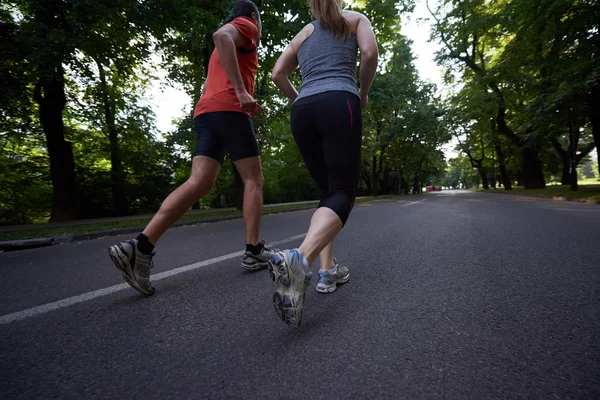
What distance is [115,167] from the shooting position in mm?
13172

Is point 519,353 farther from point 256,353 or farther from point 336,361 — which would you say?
point 256,353

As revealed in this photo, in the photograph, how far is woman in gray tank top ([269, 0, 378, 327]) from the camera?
167 cm

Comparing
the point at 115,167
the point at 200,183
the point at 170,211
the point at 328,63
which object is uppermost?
the point at 115,167

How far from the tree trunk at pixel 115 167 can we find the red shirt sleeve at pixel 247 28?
509 inches

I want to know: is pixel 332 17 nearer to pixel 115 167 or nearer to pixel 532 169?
pixel 115 167

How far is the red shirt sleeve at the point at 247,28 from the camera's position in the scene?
2236 millimetres

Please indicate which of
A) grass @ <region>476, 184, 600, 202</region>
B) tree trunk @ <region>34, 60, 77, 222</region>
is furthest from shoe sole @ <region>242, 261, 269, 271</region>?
grass @ <region>476, 184, 600, 202</region>

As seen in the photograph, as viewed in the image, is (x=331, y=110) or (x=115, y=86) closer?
(x=331, y=110)

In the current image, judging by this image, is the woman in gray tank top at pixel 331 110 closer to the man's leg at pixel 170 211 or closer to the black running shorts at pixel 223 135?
the black running shorts at pixel 223 135

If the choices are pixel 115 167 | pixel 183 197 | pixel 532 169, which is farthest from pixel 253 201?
pixel 532 169

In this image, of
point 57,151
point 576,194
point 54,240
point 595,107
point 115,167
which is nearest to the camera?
point 54,240

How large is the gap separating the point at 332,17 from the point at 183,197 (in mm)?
1582

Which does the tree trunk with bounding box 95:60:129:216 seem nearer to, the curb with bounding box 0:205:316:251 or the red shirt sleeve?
the curb with bounding box 0:205:316:251

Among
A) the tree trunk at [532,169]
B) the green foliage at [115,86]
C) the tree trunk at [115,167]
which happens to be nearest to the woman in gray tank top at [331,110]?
the green foliage at [115,86]
